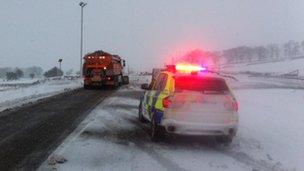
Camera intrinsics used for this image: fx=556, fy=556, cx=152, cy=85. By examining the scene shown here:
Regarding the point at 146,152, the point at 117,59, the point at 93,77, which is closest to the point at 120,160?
the point at 146,152

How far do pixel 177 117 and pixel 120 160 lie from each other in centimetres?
202

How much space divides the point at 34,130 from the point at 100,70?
89.5 feet

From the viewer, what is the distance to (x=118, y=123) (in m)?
16.1

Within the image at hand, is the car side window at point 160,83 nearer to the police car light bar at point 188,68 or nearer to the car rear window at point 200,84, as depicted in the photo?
the police car light bar at point 188,68

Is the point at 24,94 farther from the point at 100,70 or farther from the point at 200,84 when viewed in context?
the point at 200,84

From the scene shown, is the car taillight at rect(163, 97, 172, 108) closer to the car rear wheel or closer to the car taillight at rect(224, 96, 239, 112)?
the car taillight at rect(224, 96, 239, 112)

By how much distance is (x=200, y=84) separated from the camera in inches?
489

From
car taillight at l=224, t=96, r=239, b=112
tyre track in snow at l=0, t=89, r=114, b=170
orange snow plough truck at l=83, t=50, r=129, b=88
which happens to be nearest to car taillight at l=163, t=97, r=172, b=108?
car taillight at l=224, t=96, r=239, b=112

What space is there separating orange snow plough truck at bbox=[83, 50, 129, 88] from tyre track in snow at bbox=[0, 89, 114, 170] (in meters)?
17.8

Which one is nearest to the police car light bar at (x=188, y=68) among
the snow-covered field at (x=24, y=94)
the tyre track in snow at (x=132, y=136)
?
the tyre track in snow at (x=132, y=136)

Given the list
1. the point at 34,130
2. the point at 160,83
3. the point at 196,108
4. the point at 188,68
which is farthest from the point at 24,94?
the point at 196,108

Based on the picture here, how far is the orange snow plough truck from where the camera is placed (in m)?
41.2

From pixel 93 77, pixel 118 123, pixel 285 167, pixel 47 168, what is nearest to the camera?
pixel 47 168

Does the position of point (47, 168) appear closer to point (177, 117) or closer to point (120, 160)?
point (120, 160)
